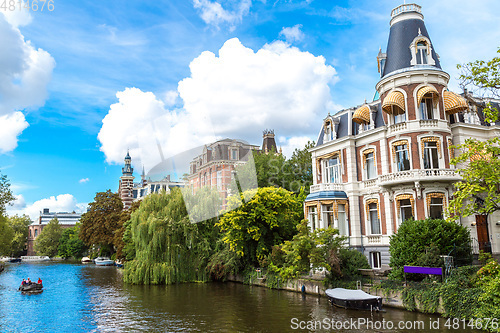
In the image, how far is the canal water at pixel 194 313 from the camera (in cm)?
1848

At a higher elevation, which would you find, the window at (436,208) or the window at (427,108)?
the window at (427,108)

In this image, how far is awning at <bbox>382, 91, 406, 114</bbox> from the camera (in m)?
26.8

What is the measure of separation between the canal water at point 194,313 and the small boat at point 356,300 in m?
0.49

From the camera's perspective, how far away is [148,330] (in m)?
18.6

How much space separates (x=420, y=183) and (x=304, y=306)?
36.7 ft

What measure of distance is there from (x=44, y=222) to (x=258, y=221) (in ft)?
437

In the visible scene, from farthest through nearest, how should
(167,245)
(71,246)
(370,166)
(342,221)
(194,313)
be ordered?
(71,246) < (167,245) < (342,221) < (370,166) < (194,313)

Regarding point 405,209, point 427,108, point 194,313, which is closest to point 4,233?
point 194,313

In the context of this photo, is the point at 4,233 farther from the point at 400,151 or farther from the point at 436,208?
the point at 436,208

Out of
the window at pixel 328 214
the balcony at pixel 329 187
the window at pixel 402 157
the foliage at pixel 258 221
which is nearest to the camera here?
the window at pixel 402 157

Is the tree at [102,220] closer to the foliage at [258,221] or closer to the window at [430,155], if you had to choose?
the foliage at [258,221]

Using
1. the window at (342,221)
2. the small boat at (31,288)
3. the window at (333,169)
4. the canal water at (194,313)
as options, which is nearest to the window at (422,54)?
the window at (333,169)

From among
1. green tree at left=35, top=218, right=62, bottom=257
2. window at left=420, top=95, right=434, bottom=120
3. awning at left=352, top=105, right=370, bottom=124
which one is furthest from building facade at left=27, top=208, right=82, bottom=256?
window at left=420, top=95, right=434, bottom=120

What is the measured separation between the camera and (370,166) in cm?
3014
